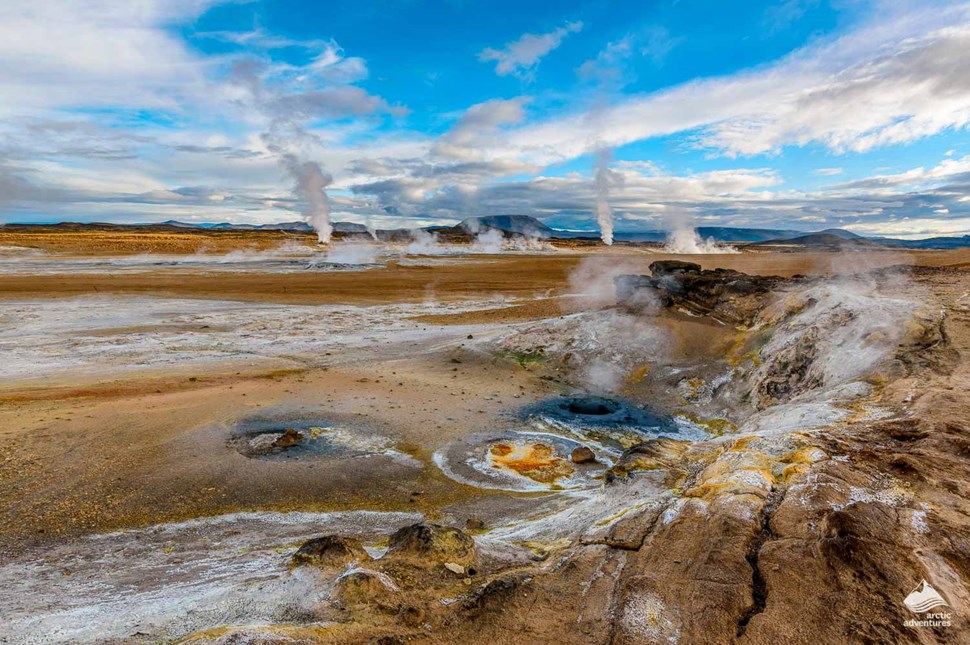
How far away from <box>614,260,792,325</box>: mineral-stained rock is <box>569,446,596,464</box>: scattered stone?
875cm

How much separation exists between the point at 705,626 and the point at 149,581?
5.55 m

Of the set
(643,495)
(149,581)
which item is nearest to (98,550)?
(149,581)

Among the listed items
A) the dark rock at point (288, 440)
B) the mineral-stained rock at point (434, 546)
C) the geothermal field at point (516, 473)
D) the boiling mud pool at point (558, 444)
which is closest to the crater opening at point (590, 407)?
the boiling mud pool at point (558, 444)

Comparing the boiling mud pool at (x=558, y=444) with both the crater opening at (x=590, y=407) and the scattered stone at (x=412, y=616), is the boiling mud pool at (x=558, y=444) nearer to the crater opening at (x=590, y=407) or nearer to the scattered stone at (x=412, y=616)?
the crater opening at (x=590, y=407)

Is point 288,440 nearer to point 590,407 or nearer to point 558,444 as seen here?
point 558,444

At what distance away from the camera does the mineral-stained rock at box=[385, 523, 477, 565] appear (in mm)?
5020

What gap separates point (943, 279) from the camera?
16203 millimetres

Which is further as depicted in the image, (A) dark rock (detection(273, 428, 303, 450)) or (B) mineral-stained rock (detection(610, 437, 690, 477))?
(A) dark rock (detection(273, 428, 303, 450))

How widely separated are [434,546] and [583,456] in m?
5.11

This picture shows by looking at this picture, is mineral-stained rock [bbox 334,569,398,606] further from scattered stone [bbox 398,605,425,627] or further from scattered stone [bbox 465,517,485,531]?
scattered stone [bbox 465,517,485,531]

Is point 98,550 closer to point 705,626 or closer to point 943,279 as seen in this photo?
point 705,626

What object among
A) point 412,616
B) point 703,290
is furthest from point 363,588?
point 703,290
